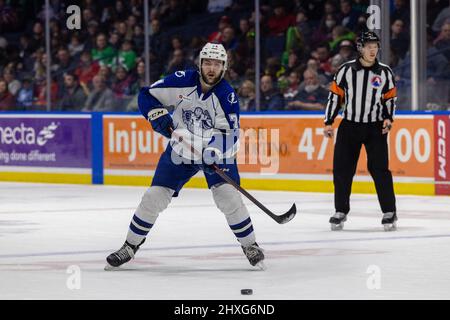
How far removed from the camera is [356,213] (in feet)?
38.4

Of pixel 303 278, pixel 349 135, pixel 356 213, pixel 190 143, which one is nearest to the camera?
pixel 303 278

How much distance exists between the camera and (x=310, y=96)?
580 inches

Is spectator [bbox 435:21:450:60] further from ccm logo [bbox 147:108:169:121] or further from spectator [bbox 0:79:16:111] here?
ccm logo [bbox 147:108:169:121]

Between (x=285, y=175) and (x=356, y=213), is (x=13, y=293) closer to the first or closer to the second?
(x=356, y=213)

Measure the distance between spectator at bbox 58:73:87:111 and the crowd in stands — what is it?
13 mm

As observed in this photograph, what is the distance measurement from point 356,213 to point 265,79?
3.73 metres

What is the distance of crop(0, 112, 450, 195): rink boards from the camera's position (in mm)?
13445

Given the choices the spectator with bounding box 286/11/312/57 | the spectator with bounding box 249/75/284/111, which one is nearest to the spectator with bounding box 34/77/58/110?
the spectator with bounding box 249/75/284/111

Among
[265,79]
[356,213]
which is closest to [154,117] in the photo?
[356,213]

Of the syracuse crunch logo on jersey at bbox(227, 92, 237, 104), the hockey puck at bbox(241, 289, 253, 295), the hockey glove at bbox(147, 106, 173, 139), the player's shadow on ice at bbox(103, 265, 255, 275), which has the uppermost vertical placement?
the syracuse crunch logo on jersey at bbox(227, 92, 237, 104)

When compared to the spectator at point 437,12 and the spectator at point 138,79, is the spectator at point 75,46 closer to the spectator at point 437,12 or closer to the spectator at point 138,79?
the spectator at point 138,79

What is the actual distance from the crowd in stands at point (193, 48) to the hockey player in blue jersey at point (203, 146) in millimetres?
6217

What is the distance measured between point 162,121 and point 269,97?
718 cm

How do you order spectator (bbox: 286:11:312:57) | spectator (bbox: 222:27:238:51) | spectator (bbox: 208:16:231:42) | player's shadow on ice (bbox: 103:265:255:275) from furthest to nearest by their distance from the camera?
spectator (bbox: 208:16:231:42) → spectator (bbox: 222:27:238:51) → spectator (bbox: 286:11:312:57) → player's shadow on ice (bbox: 103:265:255:275)
